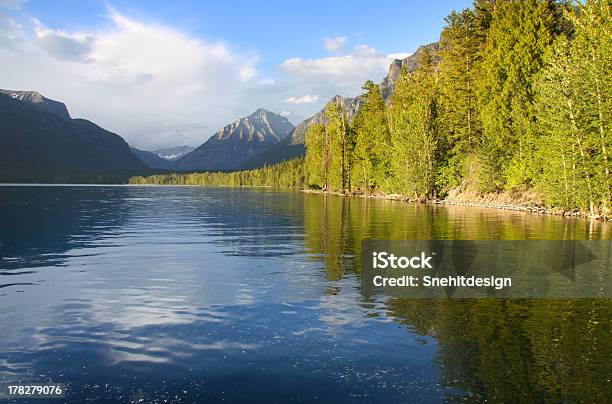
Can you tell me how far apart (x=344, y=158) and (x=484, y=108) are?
59.8 metres

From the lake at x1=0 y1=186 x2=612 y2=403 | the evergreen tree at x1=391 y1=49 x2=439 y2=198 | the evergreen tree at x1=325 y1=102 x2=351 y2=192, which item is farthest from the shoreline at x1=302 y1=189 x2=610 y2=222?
the lake at x1=0 y1=186 x2=612 y2=403

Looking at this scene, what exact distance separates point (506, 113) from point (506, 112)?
0.15 metres

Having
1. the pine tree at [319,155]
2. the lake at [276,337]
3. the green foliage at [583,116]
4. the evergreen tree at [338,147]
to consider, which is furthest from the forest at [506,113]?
the lake at [276,337]

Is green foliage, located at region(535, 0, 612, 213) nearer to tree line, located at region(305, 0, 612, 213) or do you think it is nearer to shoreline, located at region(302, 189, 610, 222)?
tree line, located at region(305, 0, 612, 213)

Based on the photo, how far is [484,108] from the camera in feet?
250

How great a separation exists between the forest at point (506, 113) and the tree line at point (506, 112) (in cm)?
16

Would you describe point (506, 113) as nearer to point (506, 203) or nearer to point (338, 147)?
point (506, 203)

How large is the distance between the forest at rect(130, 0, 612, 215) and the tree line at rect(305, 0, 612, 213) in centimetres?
16

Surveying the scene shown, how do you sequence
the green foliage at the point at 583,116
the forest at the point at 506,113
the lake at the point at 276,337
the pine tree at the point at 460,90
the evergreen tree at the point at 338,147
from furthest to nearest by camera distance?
the evergreen tree at the point at 338,147 → the pine tree at the point at 460,90 → the forest at the point at 506,113 → the green foliage at the point at 583,116 → the lake at the point at 276,337

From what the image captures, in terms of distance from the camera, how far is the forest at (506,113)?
48.0 meters

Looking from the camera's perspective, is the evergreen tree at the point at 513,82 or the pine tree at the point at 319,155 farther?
the pine tree at the point at 319,155

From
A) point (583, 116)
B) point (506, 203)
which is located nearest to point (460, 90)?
point (506, 203)

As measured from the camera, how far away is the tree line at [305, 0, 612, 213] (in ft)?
158

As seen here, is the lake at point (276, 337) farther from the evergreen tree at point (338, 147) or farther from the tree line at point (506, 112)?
the evergreen tree at point (338, 147)
